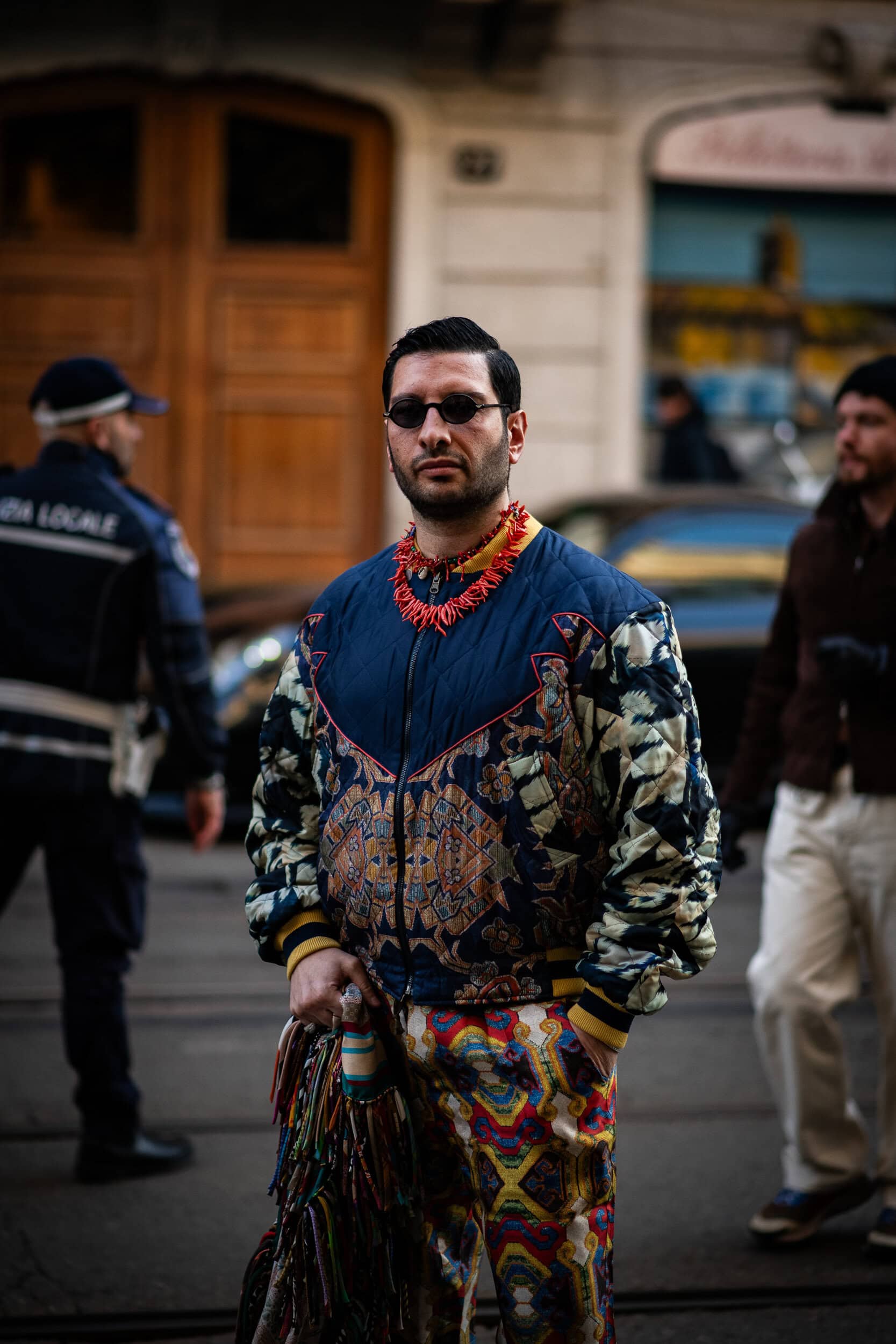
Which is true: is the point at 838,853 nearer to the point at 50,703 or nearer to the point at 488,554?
the point at 488,554

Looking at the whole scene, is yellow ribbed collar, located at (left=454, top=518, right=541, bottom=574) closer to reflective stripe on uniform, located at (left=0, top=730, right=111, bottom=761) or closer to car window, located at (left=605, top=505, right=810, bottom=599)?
reflective stripe on uniform, located at (left=0, top=730, right=111, bottom=761)

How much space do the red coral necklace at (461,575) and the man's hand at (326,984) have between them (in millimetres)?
517

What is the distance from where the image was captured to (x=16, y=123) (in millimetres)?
13828

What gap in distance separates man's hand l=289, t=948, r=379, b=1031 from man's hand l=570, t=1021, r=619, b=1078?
1.10ft

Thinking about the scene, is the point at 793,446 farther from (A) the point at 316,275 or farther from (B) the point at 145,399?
(B) the point at 145,399

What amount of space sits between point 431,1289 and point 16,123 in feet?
42.3

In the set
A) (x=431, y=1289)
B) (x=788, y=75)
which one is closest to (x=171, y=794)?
(x=431, y=1289)

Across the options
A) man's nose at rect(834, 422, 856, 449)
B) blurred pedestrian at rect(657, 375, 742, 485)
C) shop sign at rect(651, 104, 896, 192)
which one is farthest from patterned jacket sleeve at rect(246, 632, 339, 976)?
shop sign at rect(651, 104, 896, 192)

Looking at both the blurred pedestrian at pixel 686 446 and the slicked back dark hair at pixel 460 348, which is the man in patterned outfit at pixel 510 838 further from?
the blurred pedestrian at pixel 686 446

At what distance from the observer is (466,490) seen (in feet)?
8.32

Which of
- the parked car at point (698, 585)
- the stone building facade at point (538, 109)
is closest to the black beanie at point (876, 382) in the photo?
the parked car at point (698, 585)

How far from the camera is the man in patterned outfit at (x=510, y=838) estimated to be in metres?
2.43

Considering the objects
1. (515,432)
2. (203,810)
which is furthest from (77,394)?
(515,432)

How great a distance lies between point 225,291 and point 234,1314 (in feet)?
37.7
